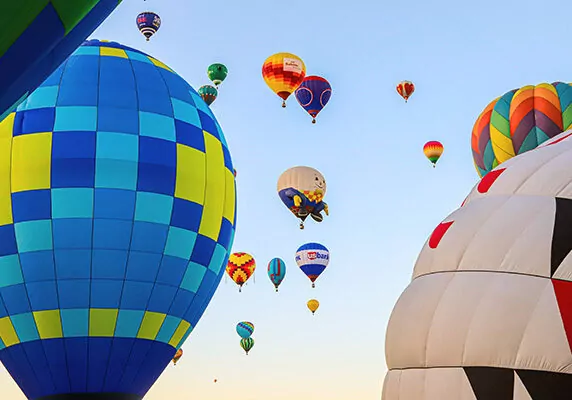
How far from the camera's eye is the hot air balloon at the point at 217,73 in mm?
23141

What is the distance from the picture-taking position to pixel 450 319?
5.07m

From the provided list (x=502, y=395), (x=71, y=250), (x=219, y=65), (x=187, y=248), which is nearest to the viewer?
(x=502, y=395)

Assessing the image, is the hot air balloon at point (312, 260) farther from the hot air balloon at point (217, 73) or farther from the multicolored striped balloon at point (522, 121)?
the multicolored striped balloon at point (522, 121)

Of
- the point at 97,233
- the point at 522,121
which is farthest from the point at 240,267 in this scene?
the point at 97,233

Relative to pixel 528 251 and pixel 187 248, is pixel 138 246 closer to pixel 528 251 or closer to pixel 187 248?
pixel 187 248

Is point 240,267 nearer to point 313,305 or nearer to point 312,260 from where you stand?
point 312,260

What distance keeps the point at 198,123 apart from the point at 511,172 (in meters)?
6.71

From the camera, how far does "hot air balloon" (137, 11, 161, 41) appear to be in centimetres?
2131

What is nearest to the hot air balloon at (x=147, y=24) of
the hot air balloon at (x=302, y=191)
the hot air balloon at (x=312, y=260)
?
→ the hot air balloon at (x=302, y=191)

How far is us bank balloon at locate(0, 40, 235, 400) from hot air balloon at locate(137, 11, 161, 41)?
10.3 metres

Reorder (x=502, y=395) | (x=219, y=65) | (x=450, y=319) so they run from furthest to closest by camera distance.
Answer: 1. (x=219, y=65)
2. (x=450, y=319)
3. (x=502, y=395)

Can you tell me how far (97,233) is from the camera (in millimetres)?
10234

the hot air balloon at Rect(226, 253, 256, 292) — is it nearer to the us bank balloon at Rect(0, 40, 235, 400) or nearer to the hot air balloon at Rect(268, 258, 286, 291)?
the hot air balloon at Rect(268, 258, 286, 291)

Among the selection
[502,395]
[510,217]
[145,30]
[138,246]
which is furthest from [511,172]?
[145,30]
